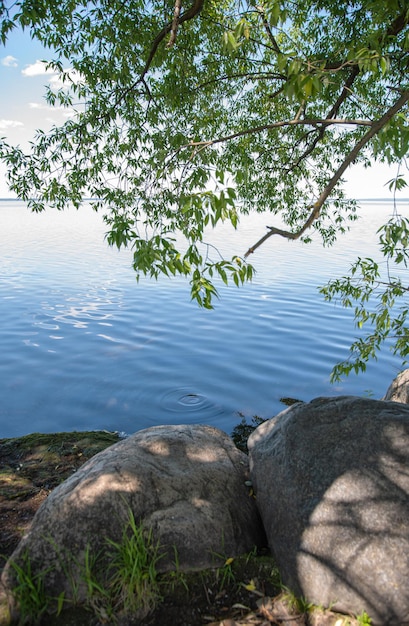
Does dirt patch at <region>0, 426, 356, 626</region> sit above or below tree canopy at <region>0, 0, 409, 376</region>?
below

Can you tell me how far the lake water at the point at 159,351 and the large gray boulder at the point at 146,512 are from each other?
15.0 ft

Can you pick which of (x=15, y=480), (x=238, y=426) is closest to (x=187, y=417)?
(x=238, y=426)

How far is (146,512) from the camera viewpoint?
171 inches

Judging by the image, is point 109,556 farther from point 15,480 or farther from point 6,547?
point 15,480

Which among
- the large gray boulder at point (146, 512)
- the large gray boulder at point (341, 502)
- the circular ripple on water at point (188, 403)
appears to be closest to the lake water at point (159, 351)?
the circular ripple on water at point (188, 403)

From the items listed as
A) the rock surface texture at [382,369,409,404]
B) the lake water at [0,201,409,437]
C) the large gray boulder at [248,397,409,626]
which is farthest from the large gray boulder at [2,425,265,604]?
the lake water at [0,201,409,437]

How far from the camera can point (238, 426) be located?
9.59 meters

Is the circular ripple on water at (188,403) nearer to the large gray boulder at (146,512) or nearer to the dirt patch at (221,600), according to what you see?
the large gray boulder at (146,512)

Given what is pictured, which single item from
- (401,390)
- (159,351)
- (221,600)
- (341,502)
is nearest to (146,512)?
(221,600)

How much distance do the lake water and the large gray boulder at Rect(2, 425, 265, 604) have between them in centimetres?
457

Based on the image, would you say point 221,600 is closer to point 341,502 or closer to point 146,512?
point 146,512

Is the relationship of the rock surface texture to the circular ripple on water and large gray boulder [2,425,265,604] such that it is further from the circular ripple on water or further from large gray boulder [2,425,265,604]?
large gray boulder [2,425,265,604]

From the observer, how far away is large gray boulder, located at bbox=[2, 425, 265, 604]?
4.02 metres

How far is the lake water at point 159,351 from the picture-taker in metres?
10.4
